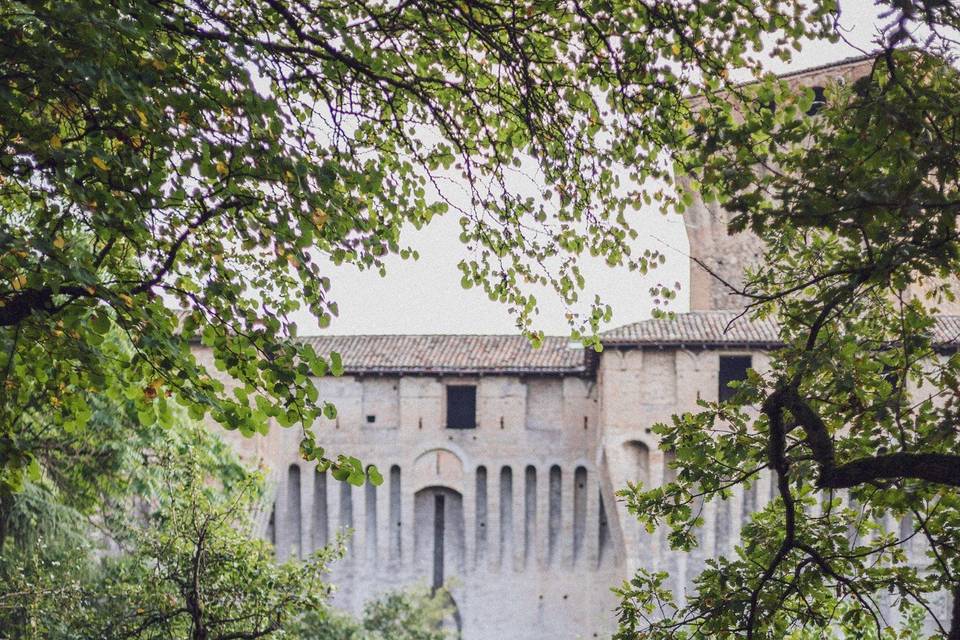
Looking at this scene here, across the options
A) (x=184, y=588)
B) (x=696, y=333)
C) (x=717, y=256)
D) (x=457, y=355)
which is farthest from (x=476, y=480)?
(x=184, y=588)

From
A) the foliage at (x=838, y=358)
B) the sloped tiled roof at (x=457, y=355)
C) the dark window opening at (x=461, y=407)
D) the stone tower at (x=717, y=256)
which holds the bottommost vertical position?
the foliage at (x=838, y=358)

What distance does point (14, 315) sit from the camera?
5055 millimetres

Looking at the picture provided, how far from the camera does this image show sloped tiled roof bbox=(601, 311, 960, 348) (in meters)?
23.8

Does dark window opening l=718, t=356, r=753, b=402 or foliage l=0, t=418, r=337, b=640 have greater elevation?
dark window opening l=718, t=356, r=753, b=402

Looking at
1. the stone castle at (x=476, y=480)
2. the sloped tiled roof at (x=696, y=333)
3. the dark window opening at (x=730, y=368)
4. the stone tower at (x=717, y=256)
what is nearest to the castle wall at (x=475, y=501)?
the stone castle at (x=476, y=480)

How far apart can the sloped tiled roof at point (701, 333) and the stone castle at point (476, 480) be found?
68 cm

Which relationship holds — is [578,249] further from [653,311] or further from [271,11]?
[271,11]

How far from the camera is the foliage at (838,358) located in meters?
4.81

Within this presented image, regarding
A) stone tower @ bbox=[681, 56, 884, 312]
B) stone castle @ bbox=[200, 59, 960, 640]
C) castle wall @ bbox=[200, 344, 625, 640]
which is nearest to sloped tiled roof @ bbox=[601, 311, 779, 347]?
stone castle @ bbox=[200, 59, 960, 640]

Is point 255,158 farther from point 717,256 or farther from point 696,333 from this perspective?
point 717,256

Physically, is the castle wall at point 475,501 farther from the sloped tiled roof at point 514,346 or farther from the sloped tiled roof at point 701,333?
the sloped tiled roof at point 701,333

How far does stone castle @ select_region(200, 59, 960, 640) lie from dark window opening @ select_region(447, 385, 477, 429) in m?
0.03

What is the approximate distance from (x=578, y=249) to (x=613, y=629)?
764 inches

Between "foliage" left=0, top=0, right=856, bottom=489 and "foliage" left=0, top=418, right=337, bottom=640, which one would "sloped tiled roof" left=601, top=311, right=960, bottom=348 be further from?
"foliage" left=0, top=0, right=856, bottom=489
